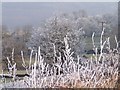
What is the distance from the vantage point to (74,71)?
2100 millimetres

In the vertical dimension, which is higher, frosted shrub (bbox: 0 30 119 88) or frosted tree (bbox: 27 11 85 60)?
frosted tree (bbox: 27 11 85 60)

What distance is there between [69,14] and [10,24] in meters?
0.59

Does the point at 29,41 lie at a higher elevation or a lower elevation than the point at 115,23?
lower

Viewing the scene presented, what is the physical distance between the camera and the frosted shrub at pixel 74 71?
6.84 ft

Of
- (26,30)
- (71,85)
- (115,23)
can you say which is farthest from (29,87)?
(115,23)

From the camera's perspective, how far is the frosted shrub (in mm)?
2084

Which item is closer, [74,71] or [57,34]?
[74,71]

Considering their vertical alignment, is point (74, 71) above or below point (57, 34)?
below

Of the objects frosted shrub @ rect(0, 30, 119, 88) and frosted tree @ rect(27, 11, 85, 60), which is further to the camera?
frosted tree @ rect(27, 11, 85, 60)

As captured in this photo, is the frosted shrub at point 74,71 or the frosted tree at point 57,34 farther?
the frosted tree at point 57,34

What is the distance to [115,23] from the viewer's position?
7.47 ft

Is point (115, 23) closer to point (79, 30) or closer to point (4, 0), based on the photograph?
point (79, 30)

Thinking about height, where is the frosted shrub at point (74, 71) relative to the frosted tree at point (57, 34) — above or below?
below

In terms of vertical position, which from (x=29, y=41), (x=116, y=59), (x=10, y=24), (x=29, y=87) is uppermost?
(x=10, y=24)
